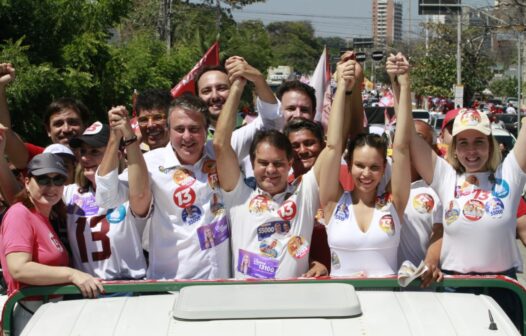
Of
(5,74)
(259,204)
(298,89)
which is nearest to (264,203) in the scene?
(259,204)

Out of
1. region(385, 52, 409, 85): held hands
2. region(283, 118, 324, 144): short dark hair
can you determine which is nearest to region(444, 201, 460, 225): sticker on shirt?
region(385, 52, 409, 85): held hands

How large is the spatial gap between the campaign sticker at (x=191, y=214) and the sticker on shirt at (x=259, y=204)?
24 centimetres

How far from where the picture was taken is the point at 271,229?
3.60m

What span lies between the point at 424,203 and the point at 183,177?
1.17 metres

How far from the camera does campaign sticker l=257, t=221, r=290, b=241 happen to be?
3.60m

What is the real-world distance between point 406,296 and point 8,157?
2.80 m

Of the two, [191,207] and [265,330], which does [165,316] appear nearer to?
[265,330]

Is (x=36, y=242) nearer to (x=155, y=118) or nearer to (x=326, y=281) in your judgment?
(x=326, y=281)

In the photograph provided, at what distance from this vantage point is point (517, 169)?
12.0 feet

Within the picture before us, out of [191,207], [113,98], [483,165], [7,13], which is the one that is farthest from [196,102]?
[113,98]

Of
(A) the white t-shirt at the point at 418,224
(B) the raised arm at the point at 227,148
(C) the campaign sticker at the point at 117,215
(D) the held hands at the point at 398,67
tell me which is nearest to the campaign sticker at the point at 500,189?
(A) the white t-shirt at the point at 418,224

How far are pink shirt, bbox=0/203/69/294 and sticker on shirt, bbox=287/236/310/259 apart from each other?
3.30 ft

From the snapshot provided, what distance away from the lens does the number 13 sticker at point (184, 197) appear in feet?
12.1

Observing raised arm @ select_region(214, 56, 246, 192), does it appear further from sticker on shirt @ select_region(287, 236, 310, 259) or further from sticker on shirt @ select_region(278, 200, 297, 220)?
sticker on shirt @ select_region(287, 236, 310, 259)
